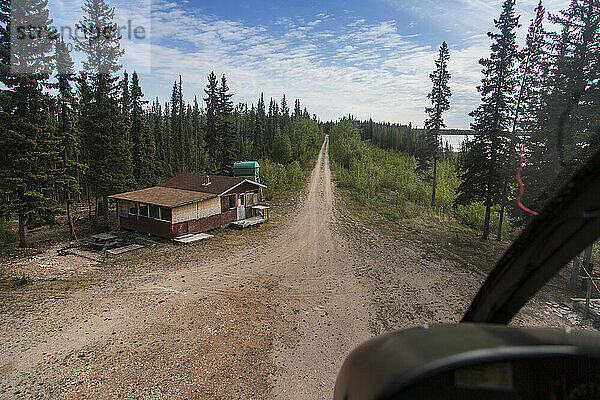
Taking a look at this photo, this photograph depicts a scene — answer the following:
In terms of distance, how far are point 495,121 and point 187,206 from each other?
58.2 ft

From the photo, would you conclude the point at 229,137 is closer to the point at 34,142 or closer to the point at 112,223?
the point at 112,223

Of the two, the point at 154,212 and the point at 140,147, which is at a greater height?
the point at 140,147

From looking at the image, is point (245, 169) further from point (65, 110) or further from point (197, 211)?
point (65, 110)

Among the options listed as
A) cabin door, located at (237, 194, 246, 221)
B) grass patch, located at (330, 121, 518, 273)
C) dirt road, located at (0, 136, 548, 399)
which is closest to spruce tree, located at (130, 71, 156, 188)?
cabin door, located at (237, 194, 246, 221)

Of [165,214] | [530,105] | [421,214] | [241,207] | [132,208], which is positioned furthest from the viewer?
[421,214]

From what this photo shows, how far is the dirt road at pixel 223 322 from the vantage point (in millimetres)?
7676

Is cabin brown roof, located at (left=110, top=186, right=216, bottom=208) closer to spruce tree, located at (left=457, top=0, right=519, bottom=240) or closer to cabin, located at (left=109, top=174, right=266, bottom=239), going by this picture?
cabin, located at (left=109, top=174, right=266, bottom=239)

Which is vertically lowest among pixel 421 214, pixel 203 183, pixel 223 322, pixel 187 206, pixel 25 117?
pixel 223 322

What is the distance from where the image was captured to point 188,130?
58.5 meters

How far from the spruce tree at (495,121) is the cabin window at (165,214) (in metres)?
17.2

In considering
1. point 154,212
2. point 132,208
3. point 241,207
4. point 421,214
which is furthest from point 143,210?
point 421,214

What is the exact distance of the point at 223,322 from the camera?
10172 mm

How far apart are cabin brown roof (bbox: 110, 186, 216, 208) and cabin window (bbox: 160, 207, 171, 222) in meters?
0.40

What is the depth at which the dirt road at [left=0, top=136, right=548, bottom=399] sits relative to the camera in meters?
7.68
